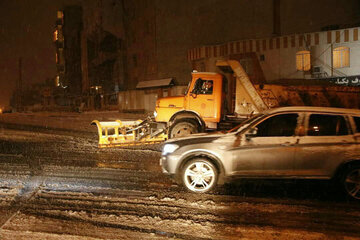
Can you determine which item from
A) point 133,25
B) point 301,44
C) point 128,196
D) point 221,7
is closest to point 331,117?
point 128,196

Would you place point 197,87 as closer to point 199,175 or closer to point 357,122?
point 199,175

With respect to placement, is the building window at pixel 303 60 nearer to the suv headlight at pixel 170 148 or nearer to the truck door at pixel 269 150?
the truck door at pixel 269 150

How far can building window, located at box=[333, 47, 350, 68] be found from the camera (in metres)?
21.2

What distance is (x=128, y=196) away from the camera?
5984mm

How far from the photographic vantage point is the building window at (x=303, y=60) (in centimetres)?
2233

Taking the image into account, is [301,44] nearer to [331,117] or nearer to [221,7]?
[221,7]

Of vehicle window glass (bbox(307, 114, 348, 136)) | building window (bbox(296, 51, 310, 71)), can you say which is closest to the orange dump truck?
vehicle window glass (bbox(307, 114, 348, 136))

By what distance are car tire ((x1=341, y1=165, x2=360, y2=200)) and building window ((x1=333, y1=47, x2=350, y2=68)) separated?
1784 cm

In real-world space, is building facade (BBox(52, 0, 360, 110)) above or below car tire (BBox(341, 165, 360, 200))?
above

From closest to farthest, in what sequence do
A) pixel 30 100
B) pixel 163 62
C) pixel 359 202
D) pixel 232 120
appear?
pixel 359 202 < pixel 232 120 < pixel 163 62 < pixel 30 100

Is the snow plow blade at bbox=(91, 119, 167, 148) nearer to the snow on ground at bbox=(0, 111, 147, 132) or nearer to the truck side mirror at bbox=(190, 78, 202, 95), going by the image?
the truck side mirror at bbox=(190, 78, 202, 95)

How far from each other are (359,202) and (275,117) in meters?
2.03

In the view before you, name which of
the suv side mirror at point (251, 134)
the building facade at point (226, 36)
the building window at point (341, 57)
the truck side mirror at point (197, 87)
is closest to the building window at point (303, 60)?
the building facade at point (226, 36)

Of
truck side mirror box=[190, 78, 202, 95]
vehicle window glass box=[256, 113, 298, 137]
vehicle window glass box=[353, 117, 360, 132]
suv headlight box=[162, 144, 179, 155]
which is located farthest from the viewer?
truck side mirror box=[190, 78, 202, 95]
